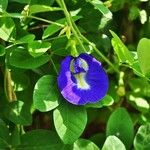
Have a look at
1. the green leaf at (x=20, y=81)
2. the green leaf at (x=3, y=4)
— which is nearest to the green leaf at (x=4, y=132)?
the green leaf at (x=20, y=81)

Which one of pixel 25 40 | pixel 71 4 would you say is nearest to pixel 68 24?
pixel 25 40

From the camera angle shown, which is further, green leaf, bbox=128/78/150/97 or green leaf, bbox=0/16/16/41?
green leaf, bbox=128/78/150/97

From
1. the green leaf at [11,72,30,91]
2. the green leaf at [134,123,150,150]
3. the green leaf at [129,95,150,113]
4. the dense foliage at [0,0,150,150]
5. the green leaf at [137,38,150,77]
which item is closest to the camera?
the green leaf at [137,38,150,77]

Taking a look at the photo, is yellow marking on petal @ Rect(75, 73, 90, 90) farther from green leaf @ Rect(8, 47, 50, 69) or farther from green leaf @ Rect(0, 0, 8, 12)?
green leaf @ Rect(0, 0, 8, 12)

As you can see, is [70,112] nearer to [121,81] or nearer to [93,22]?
[93,22]

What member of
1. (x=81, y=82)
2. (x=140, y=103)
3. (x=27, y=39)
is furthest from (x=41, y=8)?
(x=140, y=103)

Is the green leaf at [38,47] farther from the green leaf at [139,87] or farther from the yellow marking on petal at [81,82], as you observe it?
the green leaf at [139,87]

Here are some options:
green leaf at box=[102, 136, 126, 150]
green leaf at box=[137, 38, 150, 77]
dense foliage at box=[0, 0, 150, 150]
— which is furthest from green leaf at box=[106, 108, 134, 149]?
green leaf at box=[137, 38, 150, 77]
